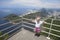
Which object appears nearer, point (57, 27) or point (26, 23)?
point (57, 27)

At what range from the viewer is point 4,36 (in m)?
5.93

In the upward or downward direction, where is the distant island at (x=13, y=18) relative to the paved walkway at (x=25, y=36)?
upward

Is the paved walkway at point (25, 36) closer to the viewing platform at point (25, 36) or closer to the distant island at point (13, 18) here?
the viewing platform at point (25, 36)

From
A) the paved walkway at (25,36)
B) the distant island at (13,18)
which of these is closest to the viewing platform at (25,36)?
the paved walkway at (25,36)

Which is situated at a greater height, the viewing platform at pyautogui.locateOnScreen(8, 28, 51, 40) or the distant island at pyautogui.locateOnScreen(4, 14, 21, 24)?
the distant island at pyautogui.locateOnScreen(4, 14, 21, 24)

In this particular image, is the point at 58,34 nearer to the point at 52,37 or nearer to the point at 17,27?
the point at 52,37

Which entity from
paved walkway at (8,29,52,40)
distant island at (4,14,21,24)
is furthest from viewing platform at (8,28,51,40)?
distant island at (4,14,21,24)

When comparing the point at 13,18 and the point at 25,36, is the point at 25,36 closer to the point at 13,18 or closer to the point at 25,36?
the point at 25,36

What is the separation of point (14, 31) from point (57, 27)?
172 centimetres

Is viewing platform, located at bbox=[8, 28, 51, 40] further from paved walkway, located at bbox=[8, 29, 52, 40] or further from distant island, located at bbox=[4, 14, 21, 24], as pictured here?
distant island, located at bbox=[4, 14, 21, 24]

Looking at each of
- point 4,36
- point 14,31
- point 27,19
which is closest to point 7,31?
point 4,36

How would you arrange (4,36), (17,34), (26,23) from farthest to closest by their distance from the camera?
(26,23) → (17,34) → (4,36)

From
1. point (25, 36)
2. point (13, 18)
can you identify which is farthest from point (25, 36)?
point (13, 18)

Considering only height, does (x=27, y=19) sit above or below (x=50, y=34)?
above
